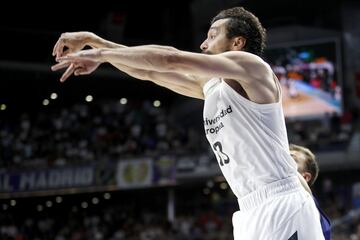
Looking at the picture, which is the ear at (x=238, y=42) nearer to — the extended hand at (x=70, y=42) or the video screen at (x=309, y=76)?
the extended hand at (x=70, y=42)

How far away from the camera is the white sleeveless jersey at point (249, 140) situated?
142 inches

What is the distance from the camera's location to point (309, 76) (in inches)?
961

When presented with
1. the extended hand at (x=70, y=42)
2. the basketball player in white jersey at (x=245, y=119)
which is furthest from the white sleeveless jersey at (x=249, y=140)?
the extended hand at (x=70, y=42)

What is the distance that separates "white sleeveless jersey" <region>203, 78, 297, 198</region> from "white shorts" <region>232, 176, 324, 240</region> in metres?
0.06

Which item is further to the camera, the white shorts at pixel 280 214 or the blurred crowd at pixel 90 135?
the blurred crowd at pixel 90 135

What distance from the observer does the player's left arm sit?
11.2ft

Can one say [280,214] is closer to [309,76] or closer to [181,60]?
[181,60]

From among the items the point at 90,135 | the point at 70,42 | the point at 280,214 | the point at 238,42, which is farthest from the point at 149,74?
the point at 90,135

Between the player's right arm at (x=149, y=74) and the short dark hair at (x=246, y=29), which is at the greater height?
the short dark hair at (x=246, y=29)

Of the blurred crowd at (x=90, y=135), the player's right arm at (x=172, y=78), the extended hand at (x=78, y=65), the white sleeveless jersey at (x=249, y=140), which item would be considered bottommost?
the blurred crowd at (x=90, y=135)

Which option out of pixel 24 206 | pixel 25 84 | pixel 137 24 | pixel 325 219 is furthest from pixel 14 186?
pixel 325 219

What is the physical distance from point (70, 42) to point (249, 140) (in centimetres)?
125

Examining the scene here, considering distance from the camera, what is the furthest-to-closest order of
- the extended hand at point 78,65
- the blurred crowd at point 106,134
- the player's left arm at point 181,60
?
1. the blurred crowd at point 106,134
2. the extended hand at point 78,65
3. the player's left arm at point 181,60

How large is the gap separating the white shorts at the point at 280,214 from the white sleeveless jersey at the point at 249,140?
6cm
